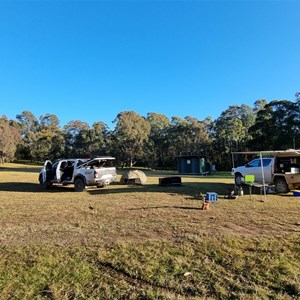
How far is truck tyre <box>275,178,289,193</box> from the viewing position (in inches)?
452

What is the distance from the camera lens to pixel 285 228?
230 inches

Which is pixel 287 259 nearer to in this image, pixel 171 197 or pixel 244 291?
pixel 244 291

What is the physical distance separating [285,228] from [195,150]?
40324 mm

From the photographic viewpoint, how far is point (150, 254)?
14.4 feet

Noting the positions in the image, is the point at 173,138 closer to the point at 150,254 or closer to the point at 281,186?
the point at 281,186

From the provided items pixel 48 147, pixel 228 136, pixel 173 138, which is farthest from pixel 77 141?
pixel 228 136

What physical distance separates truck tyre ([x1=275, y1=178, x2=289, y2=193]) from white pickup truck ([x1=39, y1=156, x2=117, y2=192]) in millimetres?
7580

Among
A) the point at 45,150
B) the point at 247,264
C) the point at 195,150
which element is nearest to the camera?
the point at 247,264

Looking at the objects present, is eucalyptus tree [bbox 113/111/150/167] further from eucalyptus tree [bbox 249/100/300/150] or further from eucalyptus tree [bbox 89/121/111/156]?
eucalyptus tree [bbox 249/100/300/150]

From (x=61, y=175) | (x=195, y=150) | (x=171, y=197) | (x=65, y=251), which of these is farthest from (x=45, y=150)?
(x=65, y=251)

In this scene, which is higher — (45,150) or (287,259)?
(45,150)

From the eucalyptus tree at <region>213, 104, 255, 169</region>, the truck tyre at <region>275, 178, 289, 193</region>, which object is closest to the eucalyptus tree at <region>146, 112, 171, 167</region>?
the eucalyptus tree at <region>213, 104, 255, 169</region>

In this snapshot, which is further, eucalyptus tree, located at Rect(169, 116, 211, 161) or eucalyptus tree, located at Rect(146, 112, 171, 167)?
eucalyptus tree, located at Rect(146, 112, 171, 167)

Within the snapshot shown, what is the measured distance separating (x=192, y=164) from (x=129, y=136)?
59.1ft
